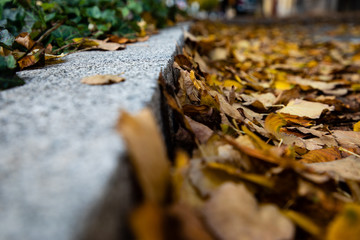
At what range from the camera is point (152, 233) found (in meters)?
0.36

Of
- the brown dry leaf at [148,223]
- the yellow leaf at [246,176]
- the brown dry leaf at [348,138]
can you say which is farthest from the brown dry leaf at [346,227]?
the brown dry leaf at [348,138]

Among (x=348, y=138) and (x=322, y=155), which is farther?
(x=348, y=138)

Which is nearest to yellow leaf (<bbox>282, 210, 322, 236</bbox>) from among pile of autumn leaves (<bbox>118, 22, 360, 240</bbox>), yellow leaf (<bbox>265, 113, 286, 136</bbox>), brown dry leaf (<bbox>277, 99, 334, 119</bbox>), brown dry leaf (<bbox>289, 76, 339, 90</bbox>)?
pile of autumn leaves (<bbox>118, 22, 360, 240</bbox>)

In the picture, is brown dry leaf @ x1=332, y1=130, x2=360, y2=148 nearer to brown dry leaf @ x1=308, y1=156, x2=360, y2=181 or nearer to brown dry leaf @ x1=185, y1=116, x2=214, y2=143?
brown dry leaf @ x1=308, y1=156, x2=360, y2=181

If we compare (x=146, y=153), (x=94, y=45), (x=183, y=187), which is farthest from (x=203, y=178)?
(x=94, y=45)

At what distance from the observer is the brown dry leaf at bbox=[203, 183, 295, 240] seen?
1.39 feet

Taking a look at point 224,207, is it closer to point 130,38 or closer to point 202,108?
point 202,108

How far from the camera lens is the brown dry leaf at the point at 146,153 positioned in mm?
407

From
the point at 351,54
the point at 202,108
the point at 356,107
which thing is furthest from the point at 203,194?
the point at 351,54

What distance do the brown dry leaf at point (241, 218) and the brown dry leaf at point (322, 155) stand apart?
34cm

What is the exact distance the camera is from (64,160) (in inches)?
15.8

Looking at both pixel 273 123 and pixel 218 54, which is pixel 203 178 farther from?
pixel 218 54

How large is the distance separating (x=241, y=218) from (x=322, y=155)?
0.46 meters

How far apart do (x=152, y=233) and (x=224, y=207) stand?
5.2 inches
